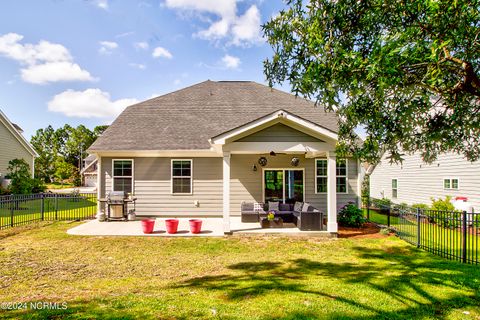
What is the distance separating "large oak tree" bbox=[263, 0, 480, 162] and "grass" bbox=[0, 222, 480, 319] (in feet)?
8.40

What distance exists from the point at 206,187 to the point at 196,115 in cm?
444

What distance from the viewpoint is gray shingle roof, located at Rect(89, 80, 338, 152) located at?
1275 cm

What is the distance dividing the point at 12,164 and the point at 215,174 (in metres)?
18.1

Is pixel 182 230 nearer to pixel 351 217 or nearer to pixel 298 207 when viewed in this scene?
pixel 298 207

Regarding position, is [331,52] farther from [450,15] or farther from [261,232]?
[261,232]

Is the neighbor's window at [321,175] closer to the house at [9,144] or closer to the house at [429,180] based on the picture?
the house at [429,180]

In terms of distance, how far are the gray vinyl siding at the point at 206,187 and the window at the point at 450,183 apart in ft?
19.2

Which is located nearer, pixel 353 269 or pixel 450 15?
pixel 450 15

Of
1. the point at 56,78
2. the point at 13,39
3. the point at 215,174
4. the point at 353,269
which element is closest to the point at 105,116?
the point at 56,78

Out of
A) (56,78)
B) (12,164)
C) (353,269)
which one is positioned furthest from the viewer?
(56,78)

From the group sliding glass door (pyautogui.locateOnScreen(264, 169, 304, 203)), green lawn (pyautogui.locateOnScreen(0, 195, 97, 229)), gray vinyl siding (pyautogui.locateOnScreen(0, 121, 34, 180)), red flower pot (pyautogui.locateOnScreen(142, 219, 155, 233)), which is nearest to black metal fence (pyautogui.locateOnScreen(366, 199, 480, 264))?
sliding glass door (pyautogui.locateOnScreen(264, 169, 304, 203))

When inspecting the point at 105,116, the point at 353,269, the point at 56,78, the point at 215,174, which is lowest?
the point at 353,269

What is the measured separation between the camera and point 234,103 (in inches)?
613

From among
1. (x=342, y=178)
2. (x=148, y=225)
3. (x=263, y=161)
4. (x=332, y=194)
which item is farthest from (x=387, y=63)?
(x=342, y=178)
